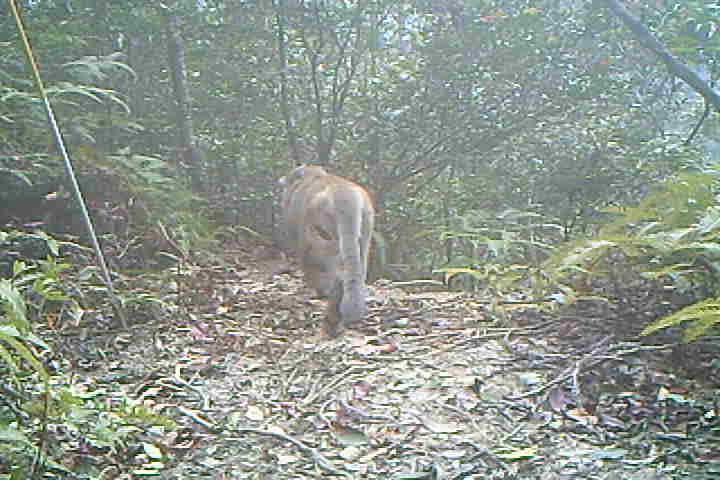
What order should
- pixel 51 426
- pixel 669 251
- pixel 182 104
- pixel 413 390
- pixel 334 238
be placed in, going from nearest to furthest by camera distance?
pixel 51 426
pixel 413 390
pixel 669 251
pixel 334 238
pixel 182 104

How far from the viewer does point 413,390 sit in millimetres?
3340

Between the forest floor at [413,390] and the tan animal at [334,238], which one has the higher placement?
the tan animal at [334,238]

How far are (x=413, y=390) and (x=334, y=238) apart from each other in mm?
1711

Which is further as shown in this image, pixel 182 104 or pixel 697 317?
pixel 182 104

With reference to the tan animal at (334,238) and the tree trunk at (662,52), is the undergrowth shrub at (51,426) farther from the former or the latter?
the tree trunk at (662,52)

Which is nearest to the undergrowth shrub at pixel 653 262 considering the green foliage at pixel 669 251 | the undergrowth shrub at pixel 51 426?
the green foliage at pixel 669 251

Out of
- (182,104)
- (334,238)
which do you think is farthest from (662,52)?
(182,104)

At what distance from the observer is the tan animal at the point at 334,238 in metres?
4.27

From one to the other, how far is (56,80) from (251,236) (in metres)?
2.17

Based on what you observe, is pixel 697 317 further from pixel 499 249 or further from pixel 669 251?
pixel 499 249

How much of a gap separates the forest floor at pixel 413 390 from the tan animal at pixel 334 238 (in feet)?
0.60

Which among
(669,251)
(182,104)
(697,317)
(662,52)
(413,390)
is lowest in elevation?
(413,390)

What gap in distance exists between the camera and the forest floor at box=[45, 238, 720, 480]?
270cm

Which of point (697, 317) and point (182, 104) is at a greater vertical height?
point (182, 104)
